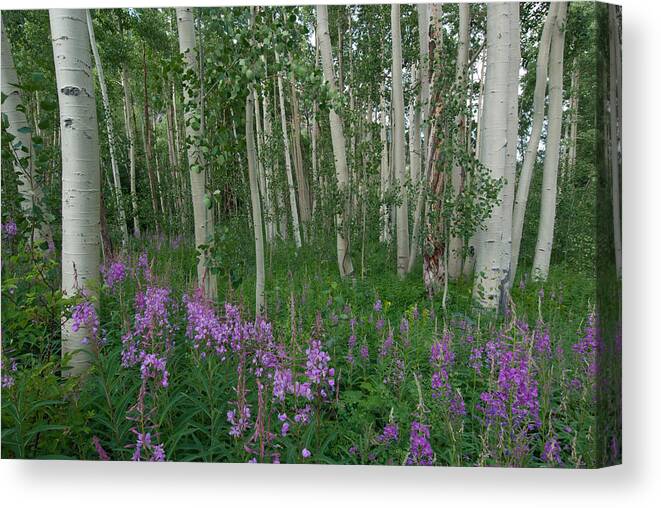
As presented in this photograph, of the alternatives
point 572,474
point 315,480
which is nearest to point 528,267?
point 572,474

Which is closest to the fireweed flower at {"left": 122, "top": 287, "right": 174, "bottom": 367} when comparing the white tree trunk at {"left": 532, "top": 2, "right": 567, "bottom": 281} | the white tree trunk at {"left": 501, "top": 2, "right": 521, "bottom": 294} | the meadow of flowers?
the meadow of flowers

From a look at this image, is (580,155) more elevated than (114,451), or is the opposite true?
(580,155)

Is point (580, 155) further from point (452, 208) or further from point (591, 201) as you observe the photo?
point (452, 208)

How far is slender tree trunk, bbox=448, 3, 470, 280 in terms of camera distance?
2.75 metres

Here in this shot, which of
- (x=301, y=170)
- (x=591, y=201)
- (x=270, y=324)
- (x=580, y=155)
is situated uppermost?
(x=301, y=170)

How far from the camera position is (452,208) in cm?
290

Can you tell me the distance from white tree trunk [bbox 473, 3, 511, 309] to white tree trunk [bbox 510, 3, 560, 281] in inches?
11.4

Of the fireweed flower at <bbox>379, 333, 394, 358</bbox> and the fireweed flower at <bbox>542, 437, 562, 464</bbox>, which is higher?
the fireweed flower at <bbox>379, 333, 394, 358</bbox>

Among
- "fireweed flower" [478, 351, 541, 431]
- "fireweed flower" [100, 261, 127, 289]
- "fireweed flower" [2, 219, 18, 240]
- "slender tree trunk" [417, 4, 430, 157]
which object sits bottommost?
"fireweed flower" [478, 351, 541, 431]

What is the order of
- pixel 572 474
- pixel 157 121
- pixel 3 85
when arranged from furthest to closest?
pixel 157 121
pixel 3 85
pixel 572 474

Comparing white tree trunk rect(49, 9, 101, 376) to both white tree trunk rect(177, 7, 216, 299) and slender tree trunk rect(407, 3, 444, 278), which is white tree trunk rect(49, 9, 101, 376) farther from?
slender tree trunk rect(407, 3, 444, 278)

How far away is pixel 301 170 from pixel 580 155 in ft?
8.24

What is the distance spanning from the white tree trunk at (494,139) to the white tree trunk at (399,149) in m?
0.58

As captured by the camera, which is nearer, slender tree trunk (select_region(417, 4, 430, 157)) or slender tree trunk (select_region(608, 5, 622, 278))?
slender tree trunk (select_region(608, 5, 622, 278))
